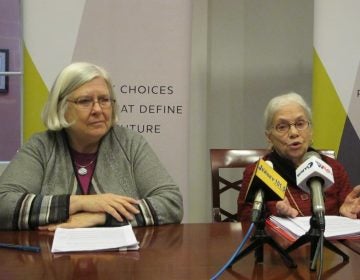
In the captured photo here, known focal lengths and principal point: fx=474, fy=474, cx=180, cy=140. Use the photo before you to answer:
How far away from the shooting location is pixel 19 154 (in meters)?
1.79

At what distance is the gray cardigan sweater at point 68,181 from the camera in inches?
60.5

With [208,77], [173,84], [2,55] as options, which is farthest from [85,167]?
[208,77]

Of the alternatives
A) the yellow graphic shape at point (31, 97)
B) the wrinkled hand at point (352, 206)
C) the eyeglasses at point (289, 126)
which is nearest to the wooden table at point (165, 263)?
the wrinkled hand at point (352, 206)

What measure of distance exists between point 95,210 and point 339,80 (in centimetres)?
180

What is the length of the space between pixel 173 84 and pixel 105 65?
1.27ft

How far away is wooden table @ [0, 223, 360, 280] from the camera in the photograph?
3.46ft

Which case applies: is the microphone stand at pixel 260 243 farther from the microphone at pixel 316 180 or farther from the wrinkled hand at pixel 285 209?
the wrinkled hand at pixel 285 209

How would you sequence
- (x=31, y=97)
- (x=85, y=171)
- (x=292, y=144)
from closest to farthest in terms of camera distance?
(x=85, y=171) → (x=292, y=144) → (x=31, y=97)

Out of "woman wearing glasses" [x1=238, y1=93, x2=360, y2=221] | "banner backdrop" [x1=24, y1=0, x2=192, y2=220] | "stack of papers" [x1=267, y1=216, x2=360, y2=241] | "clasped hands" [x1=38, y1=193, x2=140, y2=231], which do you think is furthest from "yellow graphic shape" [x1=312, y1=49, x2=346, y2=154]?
"clasped hands" [x1=38, y1=193, x2=140, y2=231]

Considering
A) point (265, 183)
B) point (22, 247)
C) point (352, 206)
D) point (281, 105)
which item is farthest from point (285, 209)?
point (22, 247)

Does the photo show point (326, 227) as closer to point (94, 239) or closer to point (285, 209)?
point (285, 209)

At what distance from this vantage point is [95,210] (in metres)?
1.53

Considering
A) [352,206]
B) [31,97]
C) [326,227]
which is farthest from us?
[31,97]

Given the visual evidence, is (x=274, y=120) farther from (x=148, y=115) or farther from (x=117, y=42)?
(x=117, y=42)
